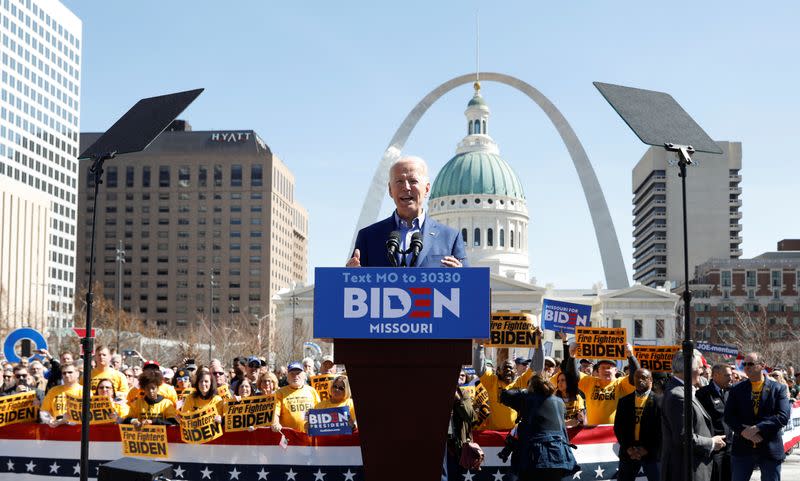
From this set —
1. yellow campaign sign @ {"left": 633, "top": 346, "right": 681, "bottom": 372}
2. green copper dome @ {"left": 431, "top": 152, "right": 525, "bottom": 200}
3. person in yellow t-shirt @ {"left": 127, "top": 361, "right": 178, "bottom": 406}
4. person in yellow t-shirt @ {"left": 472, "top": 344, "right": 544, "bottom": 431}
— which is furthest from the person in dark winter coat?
green copper dome @ {"left": 431, "top": 152, "right": 525, "bottom": 200}

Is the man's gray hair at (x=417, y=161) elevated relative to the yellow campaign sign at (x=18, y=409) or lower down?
elevated

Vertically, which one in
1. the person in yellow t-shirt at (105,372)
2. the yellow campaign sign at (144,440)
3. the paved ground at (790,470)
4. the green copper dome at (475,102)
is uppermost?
the green copper dome at (475,102)

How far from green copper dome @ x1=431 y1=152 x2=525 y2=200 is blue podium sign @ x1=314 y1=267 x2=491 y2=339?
13499 cm

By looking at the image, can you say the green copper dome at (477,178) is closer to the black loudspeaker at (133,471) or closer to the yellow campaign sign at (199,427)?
the yellow campaign sign at (199,427)

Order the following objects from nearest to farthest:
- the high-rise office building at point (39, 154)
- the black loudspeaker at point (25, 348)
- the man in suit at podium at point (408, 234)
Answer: the man in suit at podium at point (408, 234)
the black loudspeaker at point (25, 348)
the high-rise office building at point (39, 154)

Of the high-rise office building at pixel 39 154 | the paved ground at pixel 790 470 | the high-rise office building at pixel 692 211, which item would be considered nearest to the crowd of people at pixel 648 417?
the paved ground at pixel 790 470

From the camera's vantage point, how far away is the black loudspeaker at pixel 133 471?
6812 millimetres

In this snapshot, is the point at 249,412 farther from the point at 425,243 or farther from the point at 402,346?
the point at 402,346

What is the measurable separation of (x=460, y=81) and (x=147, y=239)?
85.2 metres

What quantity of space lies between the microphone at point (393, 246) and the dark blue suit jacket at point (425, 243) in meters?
0.22

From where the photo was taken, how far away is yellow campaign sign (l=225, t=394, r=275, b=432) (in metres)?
12.6

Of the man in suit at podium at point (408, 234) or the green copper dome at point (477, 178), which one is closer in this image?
the man in suit at podium at point (408, 234)

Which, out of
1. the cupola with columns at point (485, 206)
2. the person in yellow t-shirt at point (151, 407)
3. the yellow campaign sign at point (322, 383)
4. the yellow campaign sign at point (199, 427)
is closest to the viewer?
the yellow campaign sign at point (199, 427)

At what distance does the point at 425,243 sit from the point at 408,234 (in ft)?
0.44
